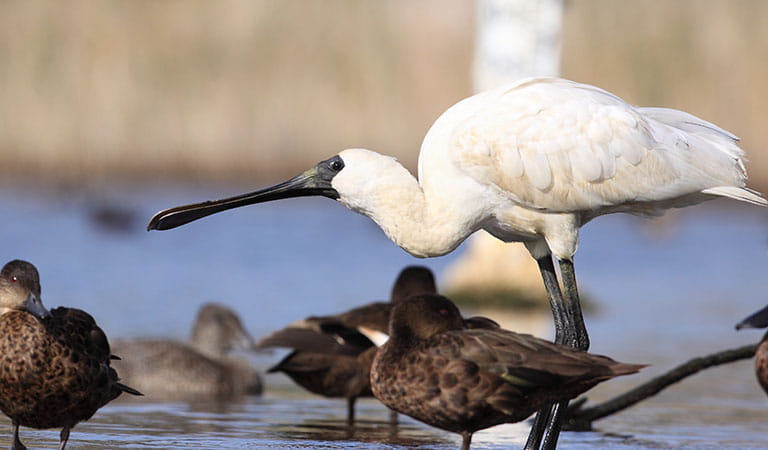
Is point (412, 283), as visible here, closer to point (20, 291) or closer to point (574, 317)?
point (574, 317)

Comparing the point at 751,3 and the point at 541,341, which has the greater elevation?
the point at 751,3

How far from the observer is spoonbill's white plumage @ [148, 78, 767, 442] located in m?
7.09

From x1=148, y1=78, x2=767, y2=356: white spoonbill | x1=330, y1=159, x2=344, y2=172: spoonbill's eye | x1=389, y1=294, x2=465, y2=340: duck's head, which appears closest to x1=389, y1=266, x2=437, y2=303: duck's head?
x1=148, y1=78, x2=767, y2=356: white spoonbill

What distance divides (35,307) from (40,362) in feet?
0.86

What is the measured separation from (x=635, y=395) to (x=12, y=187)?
1684 centimetres

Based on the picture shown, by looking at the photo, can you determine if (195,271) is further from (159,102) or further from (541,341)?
(541,341)

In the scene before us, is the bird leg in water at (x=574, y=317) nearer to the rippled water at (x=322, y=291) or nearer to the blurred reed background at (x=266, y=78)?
the rippled water at (x=322, y=291)

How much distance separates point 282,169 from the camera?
22625 millimetres

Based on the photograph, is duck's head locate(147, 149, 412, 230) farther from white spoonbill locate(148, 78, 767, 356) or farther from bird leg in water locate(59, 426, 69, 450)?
bird leg in water locate(59, 426, 69, 450)

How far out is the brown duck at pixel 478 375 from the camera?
620 centimetres

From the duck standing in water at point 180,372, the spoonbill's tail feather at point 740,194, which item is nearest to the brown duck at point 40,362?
the duck standing in water at point 180,372

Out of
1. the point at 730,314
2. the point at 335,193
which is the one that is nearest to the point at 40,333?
the point at 335,193

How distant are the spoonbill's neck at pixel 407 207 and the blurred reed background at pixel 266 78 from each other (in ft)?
49.0

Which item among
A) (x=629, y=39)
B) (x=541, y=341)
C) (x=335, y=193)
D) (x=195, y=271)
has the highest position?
(x=629, y=39)
